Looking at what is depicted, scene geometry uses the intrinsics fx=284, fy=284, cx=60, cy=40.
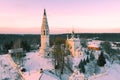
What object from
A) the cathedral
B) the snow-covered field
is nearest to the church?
the cathedral

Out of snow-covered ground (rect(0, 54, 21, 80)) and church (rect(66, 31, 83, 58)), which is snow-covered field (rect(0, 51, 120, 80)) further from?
church (rect(66, 31, 83, 58))

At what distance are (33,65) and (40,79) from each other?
59.3 feet

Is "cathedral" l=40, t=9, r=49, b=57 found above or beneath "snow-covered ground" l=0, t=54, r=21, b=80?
above

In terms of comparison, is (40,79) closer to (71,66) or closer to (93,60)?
(71,66)

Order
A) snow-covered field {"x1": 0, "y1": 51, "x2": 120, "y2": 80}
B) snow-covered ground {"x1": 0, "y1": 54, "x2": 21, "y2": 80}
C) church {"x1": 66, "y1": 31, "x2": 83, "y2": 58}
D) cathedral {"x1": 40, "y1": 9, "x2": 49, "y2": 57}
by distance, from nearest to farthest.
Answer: snow-covered field {"x1": 0, "y1": 51, "x2": 120, "y2": 80}, snow-covered ground {"x1": 0, "y1": 54, "x2": 21, "y2": 80}, cathedral {"x1": 40, "y1": 9, "x2": 49, "y2": 57}, church {"x1": 66, "y1": 31, "x2": 83, "y2": 58}

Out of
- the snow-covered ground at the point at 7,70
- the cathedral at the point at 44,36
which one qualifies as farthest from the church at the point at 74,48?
the snow-covered ground at the point at 7,70

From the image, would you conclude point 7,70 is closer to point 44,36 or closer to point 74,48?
point 44,36

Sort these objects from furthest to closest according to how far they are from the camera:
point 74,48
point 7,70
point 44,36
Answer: point 74,48
point 44,36
point 7,70

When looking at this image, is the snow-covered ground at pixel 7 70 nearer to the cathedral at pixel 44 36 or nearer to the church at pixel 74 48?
the cathedral at pixel 44 36

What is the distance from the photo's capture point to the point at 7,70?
49.7m

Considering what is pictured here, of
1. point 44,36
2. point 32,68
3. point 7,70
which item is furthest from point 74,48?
point 7,70

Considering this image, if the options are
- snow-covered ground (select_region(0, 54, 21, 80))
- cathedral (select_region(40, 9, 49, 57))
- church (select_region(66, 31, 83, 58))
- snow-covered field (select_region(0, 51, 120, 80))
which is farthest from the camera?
church (select_region(66, 31, 83, 58))

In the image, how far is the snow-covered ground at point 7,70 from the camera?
45688 mm

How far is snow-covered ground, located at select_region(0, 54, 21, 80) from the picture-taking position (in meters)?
45.7
